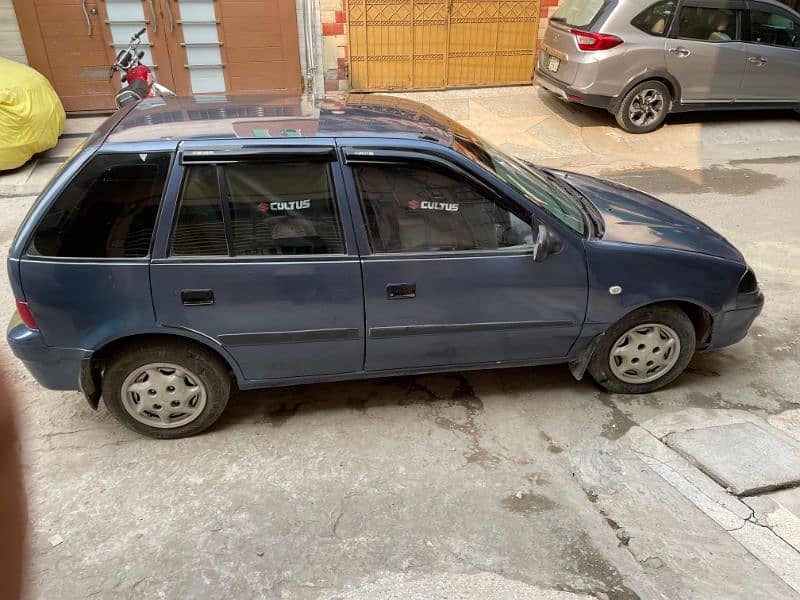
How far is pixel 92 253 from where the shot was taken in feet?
9.90

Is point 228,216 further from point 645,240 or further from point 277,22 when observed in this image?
point 277,22

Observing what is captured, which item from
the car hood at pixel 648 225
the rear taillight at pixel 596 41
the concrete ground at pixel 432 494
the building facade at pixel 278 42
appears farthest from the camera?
the building facade at pixel 278 42

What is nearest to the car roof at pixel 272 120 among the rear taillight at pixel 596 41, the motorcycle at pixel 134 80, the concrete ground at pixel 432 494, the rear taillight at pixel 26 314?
the rear taillight at pixel 26 314

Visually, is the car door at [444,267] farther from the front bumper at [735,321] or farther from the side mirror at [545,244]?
the front bumper at [735,321]

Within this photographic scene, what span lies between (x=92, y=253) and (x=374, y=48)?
844 cm

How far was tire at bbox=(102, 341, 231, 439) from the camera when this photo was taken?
3217mm

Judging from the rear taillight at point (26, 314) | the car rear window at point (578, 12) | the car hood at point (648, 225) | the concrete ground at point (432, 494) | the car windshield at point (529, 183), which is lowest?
the concrete ground at point (432, 494)

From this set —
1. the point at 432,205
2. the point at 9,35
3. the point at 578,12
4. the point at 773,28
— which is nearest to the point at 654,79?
the point at 578,12

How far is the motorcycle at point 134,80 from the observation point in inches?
284

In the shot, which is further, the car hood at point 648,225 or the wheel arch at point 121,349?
the car hood at point 648,225

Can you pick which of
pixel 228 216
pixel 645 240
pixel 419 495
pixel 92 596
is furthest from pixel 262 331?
pixel 645 240

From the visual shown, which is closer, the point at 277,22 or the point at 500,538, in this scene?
the point at 500,538

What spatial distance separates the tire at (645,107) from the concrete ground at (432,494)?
5.38 m

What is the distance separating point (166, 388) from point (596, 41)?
7.76 metres
